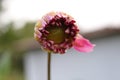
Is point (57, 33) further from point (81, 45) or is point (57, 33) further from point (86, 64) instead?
point (86, 64)

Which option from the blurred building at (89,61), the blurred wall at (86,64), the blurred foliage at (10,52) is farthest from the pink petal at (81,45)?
the blurred wall at (86,64)

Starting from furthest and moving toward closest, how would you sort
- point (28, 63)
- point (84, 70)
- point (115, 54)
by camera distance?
point (28, 63) → point (84, 70) → point (115, 54)

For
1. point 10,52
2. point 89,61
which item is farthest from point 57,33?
point 89,61

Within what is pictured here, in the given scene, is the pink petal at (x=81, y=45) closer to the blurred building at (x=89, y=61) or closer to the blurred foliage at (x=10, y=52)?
the blurred foliage at (x=10, y=52)

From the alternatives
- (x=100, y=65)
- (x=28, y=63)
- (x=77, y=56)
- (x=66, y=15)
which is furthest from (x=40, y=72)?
(x=66, y=15)

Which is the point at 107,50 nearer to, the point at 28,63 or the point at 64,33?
the point at 28,63

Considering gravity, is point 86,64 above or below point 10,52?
above
